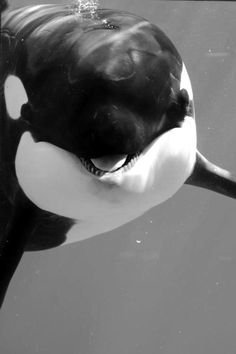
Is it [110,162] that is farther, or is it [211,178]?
[211,178]

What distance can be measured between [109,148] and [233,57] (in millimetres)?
23315

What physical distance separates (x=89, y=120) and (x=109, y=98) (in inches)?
7.3

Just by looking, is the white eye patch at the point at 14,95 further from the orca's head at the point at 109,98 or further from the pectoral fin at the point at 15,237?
the pectoral fin at the point at 15,237

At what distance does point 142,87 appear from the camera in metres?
4.52

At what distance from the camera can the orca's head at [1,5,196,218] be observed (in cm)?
440

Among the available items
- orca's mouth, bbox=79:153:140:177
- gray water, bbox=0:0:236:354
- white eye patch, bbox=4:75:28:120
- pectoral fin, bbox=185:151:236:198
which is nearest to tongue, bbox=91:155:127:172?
orca's mouth, bbox=79:153:140:177

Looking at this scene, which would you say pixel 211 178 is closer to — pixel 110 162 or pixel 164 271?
pixel 110 162

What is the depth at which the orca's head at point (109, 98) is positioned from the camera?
440 cm

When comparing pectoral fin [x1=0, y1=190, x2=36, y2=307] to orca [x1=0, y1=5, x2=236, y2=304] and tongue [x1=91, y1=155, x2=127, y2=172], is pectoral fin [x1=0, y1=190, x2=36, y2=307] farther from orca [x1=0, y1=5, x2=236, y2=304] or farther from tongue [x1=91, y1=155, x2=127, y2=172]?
tongue [x1=91, y1=155, x2=127, y2=172]

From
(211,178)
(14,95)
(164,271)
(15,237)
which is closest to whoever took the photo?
(14,95)

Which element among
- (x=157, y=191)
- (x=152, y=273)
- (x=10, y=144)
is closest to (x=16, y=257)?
(x=10, y=144)

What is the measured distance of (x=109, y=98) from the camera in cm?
438

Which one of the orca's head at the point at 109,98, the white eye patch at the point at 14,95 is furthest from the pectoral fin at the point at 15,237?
the white eye patch at the point at 14,95

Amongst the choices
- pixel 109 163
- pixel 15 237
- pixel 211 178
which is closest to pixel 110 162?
pixel 109 163
